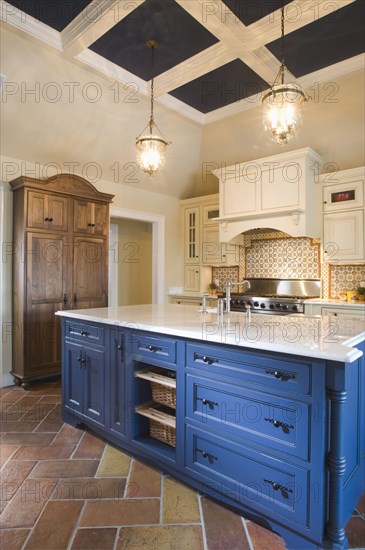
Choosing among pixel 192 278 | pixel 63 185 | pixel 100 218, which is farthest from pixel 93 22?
pixel 192 278

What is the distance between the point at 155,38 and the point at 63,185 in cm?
180

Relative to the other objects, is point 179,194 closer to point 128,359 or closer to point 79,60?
point 79,60

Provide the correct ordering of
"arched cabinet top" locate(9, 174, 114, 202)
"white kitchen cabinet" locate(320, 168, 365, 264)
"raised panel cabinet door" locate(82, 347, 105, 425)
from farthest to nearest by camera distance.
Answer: "white kitchen cabinet" locate(320, 168, 365, 264) → "arched cabinet top" locate(9, 174, 114, 202) → "raised panel cabinet door" locate(82, 347, 105, 425)

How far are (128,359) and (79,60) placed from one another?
2.93m

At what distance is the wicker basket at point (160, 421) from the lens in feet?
6.99

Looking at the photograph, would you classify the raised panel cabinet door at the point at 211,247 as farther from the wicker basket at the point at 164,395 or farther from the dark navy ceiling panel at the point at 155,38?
the wicker basket at the point at 164,395

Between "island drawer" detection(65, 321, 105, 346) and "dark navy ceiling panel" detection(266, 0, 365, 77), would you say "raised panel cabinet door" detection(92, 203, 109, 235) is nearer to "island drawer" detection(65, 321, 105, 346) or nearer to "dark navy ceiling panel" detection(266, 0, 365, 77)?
"island drawer" detection(65, 321, 105, 346)

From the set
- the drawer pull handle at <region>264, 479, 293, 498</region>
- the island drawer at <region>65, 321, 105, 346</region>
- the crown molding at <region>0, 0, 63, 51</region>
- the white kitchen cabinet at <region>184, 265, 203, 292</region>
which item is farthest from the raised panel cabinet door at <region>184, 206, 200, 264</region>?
the drawer pull handle at <region>264, 479, 293, 498</region>

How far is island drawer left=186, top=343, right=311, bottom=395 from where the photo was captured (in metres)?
1.54

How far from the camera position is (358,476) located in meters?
1.83

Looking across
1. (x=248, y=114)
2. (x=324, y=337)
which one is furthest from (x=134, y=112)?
(x=324, y=337)

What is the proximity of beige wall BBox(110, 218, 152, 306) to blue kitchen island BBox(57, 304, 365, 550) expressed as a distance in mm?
4147

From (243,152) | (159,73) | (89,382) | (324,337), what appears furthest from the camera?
(243,152)

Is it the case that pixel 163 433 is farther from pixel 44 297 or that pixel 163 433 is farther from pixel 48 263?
pixel 48 263
